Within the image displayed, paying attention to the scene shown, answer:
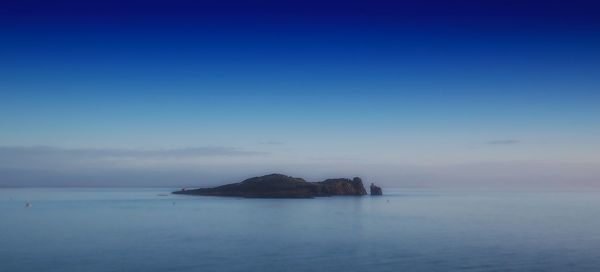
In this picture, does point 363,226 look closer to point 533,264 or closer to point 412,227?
point 412,227

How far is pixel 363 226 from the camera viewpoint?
60.7 m

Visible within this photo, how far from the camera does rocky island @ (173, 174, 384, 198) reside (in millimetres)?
154875

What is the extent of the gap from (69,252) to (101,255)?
10.6ft

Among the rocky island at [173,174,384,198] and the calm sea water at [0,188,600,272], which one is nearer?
the calm sea water at [0,188,600,272]

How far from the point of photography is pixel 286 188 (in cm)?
15625

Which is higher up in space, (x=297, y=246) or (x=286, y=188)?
(x=286, y=188)

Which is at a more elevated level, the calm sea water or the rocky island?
the rocky island

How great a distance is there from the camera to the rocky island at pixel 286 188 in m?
155

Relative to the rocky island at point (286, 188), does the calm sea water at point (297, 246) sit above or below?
below

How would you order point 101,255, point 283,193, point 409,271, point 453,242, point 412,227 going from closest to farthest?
point 409,271 → point 101,255 → point 453,242 → point 412,227 → point 283,193

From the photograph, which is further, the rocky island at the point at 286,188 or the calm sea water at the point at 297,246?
the rocky island at the point at 286,188

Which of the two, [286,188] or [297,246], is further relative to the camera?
[286,188]

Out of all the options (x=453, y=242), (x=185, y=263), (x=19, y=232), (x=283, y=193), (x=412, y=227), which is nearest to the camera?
(x=185, y=263)

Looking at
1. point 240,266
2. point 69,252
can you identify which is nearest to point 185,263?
point 240,266
